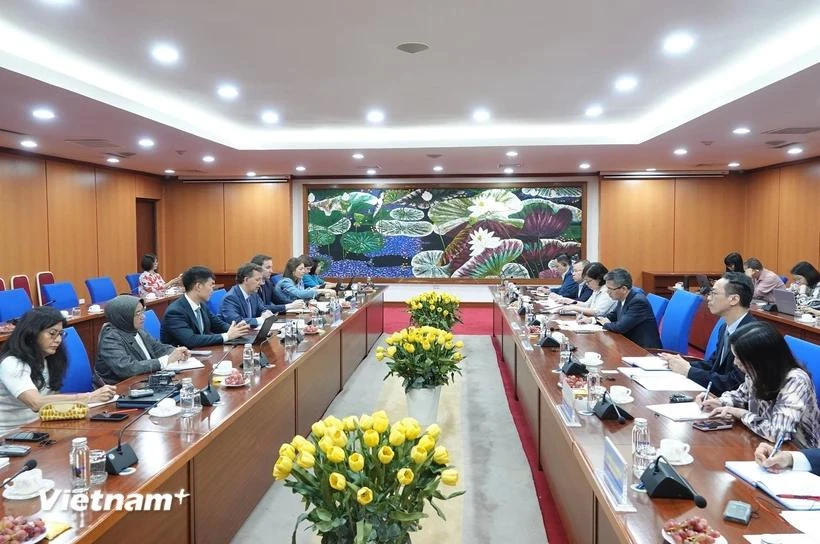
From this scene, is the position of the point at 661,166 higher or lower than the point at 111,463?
higher

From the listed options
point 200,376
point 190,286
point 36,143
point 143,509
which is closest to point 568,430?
point 143,509

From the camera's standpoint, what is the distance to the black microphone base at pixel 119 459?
175 cm

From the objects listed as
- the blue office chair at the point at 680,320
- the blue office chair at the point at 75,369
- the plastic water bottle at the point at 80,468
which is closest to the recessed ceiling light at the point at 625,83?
the blue office chair at the point at 680,320

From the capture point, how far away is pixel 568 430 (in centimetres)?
225

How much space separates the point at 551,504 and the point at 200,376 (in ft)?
6.38

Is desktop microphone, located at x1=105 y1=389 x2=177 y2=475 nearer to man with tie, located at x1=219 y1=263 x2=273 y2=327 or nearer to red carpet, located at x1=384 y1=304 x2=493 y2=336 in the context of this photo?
man with tie, located at x1=219 y1=263 x2=273 y2=327

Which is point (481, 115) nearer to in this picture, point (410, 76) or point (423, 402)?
point (410, 76)

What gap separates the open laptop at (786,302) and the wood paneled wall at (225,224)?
25.3 feet

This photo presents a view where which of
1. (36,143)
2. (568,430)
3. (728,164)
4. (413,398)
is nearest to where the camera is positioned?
(568,430)

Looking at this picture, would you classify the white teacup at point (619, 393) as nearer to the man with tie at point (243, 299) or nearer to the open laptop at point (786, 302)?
the man with tie at point (243, 299)

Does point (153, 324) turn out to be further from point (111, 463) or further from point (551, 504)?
point (551, 504)

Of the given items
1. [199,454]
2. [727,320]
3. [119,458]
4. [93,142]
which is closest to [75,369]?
[199,454]

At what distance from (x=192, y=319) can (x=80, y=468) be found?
2.34 metres

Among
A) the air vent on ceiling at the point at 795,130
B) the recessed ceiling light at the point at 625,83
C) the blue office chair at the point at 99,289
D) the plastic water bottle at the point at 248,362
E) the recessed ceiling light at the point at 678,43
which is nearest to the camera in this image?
the plastic water bottle at the point at 248,362
